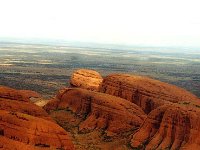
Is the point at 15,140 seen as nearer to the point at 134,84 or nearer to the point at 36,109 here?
the point at 36,109

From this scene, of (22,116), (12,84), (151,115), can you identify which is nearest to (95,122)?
(151,115)

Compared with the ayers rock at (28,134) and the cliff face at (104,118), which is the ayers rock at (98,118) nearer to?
the cliff face at (104,118)

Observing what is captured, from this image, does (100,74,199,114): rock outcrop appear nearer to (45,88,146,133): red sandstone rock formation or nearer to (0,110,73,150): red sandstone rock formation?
(45,88,146,133): red sandstone rock formation

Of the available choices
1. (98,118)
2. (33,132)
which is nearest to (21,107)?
(33,132)

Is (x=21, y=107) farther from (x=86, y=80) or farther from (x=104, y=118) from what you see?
(x=86, y=80)

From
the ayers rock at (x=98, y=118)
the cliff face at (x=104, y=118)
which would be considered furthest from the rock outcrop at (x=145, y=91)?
the ayers rock at (x=98, y=118)

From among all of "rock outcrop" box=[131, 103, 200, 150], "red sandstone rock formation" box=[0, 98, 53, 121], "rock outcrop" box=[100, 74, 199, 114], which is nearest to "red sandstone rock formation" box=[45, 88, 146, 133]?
"rock outcrop" box=[100, 74, 199, 114]
